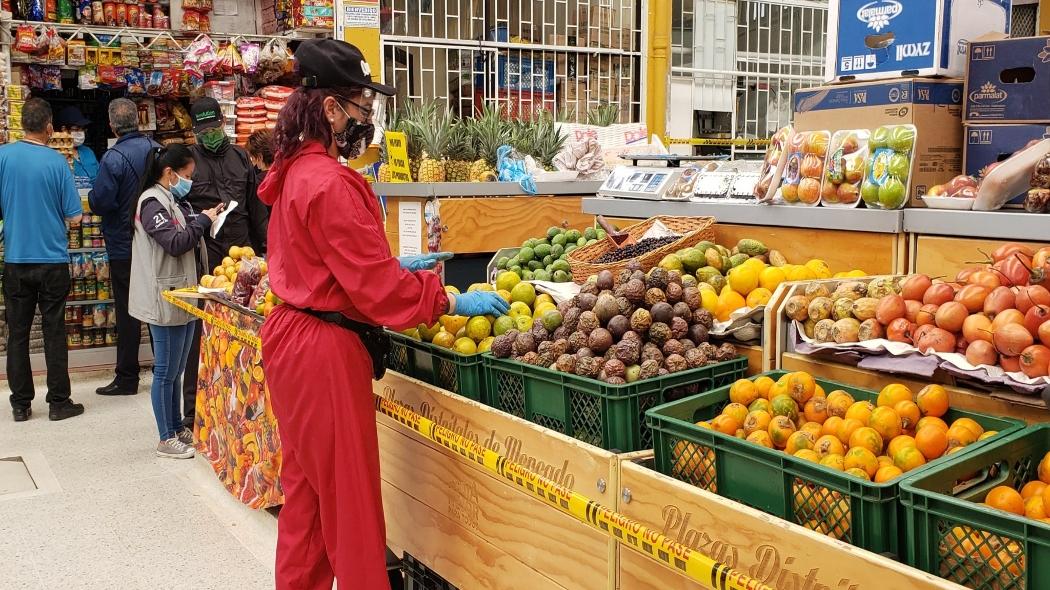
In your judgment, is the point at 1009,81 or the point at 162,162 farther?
the point at 162,162

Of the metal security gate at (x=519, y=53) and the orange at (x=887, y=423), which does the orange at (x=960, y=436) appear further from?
the metal security gate at (x=519, y=53)

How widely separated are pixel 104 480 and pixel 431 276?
3.29 meters

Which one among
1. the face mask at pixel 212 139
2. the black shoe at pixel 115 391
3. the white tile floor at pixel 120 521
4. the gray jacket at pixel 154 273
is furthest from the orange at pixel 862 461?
the black shoe at pixel 115 391

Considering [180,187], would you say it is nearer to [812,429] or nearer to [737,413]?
[737,413]

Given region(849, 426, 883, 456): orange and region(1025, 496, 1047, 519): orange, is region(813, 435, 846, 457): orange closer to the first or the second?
region(849, 426, 883, 456): orange

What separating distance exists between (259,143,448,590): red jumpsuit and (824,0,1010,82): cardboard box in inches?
70.7

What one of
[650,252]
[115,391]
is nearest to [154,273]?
[115,391]

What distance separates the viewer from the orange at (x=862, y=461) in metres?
1.96

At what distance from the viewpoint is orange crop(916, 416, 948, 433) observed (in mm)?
2035

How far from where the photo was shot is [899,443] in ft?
6.61

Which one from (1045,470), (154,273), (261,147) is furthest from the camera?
(261,147)

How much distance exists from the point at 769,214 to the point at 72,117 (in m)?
6.35

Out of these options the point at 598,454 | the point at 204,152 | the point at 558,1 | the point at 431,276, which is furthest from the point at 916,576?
the point at 558,1

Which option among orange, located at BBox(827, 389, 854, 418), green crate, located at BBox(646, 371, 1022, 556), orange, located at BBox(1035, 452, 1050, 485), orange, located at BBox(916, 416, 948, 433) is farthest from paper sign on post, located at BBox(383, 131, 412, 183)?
orange, located at BBox(1035, 452, 1050, 485)
